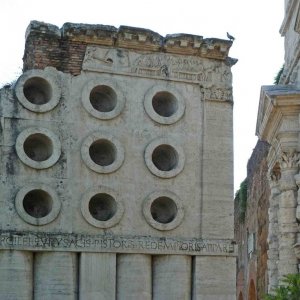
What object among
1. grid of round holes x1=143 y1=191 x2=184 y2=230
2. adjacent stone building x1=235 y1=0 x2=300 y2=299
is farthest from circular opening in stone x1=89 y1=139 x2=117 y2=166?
adjacent stone building x1=235 y1=0 x2=300 y2=299

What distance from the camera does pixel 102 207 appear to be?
611 inches

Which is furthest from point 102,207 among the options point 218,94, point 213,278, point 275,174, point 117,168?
point 275,174

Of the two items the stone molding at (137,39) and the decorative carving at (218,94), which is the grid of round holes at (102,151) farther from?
the stone molding at (137,39)

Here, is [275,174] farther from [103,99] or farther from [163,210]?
[103,99]

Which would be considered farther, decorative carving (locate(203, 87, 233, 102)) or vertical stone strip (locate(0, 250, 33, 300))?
decorative carving (locate(203, 87, 233, 102))

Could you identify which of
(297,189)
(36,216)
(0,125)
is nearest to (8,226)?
(36,216)

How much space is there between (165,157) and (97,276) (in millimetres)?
2952

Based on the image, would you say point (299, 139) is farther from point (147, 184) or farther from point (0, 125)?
point (0, 125)

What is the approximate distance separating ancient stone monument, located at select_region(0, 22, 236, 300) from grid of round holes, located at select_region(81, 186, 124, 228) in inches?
0.8

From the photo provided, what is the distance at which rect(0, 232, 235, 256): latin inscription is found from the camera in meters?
14.4

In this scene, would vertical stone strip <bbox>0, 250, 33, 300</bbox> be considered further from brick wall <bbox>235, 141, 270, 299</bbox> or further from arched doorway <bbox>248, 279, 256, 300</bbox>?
arched doorway <bbox>248, 279, 256, 300</bbox>

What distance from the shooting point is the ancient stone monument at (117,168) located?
14.6 meters

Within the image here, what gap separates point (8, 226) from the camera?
14406 mm

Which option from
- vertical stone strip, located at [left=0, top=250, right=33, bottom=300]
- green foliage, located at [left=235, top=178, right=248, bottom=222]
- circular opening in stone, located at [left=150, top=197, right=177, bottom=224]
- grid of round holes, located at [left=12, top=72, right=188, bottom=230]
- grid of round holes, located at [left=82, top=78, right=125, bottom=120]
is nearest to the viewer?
vertical stone strip, located at [left=0, top=250, right=33, bottom=300]
